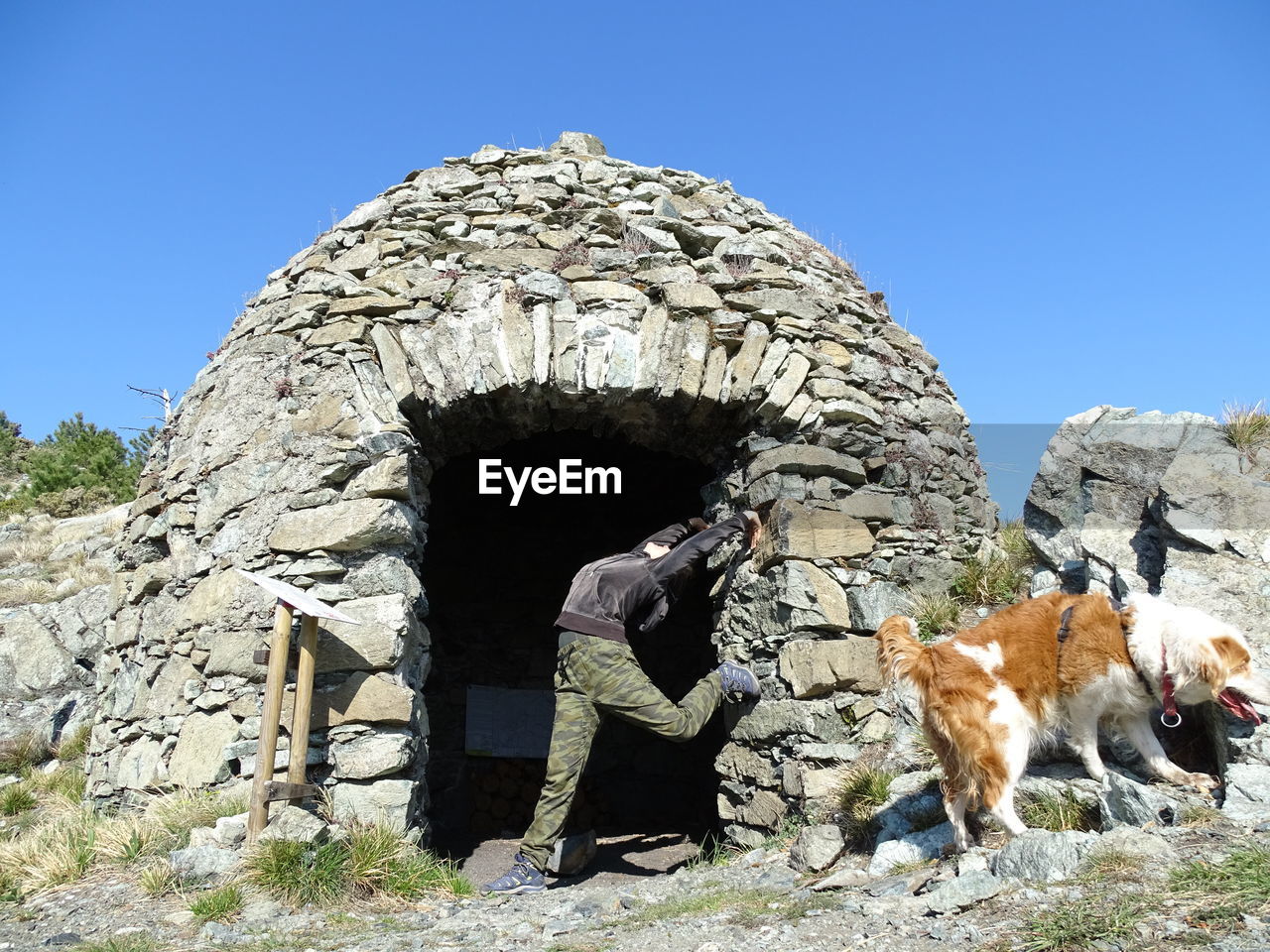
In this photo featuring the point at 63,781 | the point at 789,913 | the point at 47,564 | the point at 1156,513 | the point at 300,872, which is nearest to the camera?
the point at 789,913

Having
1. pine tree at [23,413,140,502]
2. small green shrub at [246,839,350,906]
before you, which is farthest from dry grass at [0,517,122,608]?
small green shrub at [246,839,350,906]

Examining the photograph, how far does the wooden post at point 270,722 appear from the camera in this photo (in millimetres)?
4184

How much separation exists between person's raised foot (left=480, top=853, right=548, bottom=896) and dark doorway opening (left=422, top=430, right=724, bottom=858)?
3.69m

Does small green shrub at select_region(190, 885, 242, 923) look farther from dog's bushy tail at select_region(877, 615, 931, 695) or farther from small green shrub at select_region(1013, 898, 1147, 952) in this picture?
small green shrub at select_region(1013, 898, 1147, 952)

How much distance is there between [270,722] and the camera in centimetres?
426

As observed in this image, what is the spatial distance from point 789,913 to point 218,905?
7.65 feet

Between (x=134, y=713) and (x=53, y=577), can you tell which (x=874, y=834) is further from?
(x=53, y=577)

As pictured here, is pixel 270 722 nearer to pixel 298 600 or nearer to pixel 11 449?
pixel 298 600

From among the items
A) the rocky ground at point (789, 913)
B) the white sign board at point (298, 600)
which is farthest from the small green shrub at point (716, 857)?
A: the white sign board at point (298, 600)

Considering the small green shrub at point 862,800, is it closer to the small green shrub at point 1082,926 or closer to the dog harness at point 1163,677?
the dog harness at point 1163,677

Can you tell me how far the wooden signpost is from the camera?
4.21 m

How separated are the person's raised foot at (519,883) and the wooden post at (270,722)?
112 cm

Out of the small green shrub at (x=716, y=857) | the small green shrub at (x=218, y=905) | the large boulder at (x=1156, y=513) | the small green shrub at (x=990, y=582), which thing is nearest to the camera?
the small green shrub at (x=218, y=905)

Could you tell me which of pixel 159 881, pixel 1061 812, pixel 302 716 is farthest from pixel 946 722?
pixel 159 881
